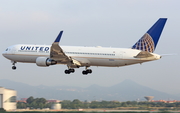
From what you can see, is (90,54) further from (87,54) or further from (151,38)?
(151,38)

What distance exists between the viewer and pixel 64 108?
51.7 metres

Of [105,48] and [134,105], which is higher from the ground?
[105,48]

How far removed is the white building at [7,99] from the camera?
173 feet

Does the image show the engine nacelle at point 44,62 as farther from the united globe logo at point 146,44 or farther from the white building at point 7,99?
the united globe logo at point 146,44

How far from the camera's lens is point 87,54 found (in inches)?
2328

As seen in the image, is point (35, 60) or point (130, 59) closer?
point (130, 59)

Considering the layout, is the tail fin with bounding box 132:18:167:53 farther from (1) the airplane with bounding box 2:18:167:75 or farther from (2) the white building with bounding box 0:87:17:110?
(2) the white building with bounding box 0:87:17:110

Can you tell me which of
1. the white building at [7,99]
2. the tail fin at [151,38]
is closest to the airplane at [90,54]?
the tail fin at [151,38]

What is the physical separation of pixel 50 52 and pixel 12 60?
9.57 m

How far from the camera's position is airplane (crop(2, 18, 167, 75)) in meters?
56.3

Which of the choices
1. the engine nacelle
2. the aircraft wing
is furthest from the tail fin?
the engine nacelle

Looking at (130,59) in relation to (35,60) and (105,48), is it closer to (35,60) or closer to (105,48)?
(105,48)

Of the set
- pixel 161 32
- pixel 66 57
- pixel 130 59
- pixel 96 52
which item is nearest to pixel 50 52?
pixel 66 57

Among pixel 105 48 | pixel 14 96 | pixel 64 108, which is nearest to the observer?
pixel 64 108
